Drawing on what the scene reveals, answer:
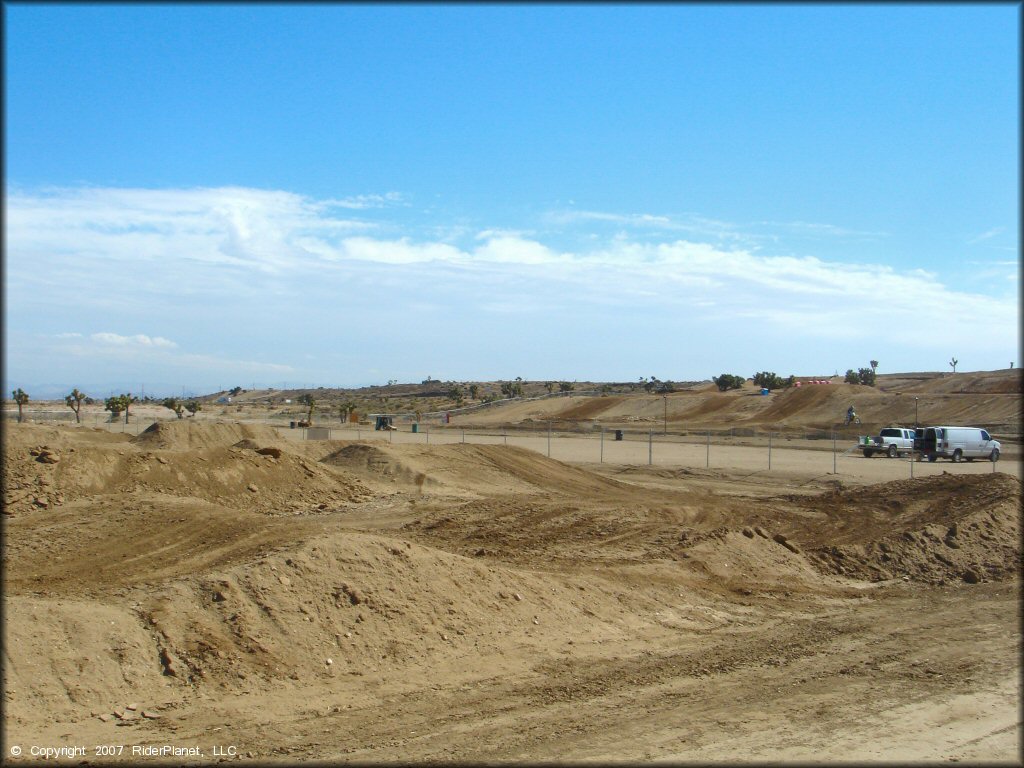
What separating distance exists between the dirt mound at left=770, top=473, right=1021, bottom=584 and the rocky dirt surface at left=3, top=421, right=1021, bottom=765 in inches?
3.8

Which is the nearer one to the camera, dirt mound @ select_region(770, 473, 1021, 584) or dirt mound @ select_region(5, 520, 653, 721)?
dirt mound @ select_region(5, 520, 653, 721)

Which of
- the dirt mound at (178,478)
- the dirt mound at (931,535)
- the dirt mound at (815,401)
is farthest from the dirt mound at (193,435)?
the dirt mound at (815,401)

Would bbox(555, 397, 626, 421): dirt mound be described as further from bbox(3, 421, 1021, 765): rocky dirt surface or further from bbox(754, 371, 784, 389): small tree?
bbox(3, 421, 1021, 765): rocky dirt surface

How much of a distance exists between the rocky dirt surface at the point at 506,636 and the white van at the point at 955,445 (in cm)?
2403

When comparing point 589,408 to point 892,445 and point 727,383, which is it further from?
point 892,445

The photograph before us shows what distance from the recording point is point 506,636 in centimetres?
1195

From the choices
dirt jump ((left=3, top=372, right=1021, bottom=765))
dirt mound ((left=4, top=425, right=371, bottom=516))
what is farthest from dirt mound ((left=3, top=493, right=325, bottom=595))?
dirt mound ((left=4, top=425, right=371, bottom=516))

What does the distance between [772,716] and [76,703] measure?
751cm

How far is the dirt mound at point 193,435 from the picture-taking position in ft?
126

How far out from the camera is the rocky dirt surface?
8.42 m

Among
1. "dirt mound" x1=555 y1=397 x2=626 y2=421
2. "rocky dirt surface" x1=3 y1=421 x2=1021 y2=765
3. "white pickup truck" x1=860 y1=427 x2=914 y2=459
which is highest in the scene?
"dirt mound" x1=555 y1=397 x2=626 y2=421

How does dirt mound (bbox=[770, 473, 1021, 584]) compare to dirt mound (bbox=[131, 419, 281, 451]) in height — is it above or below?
below

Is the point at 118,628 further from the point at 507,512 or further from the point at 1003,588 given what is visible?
the point at 1003,588

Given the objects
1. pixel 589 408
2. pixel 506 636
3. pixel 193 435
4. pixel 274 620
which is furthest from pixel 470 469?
pixel 589 408
